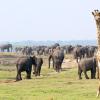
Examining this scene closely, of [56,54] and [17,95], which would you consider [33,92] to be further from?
[56,54]

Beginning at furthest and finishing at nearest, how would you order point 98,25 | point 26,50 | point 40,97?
1. point 26,50
2. point 40,97
3. point 98,25

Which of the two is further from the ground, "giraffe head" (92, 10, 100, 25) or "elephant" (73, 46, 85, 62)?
"giraffe head" (92, 10, 100, 25)

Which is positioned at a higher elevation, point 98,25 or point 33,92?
point 98,25

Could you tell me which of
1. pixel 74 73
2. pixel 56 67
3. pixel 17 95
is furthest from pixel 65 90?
pixel 56 67

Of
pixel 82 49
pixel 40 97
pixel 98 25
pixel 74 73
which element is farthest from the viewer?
pixel 82 49

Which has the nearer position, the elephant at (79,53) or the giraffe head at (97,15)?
the giraffe head at (97,15)

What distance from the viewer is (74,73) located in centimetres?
3731

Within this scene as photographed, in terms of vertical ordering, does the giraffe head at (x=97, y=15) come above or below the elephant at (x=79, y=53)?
above

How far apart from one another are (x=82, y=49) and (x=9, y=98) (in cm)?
4856

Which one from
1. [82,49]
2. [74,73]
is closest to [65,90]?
[74,73]

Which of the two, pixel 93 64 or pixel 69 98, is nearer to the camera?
pixel 69 98

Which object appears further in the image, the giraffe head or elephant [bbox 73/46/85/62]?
elephant [bbox 73/46/85/62]

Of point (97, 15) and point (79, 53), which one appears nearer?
point (97, 15)

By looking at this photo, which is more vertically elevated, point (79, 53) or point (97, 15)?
point (97, 15)
